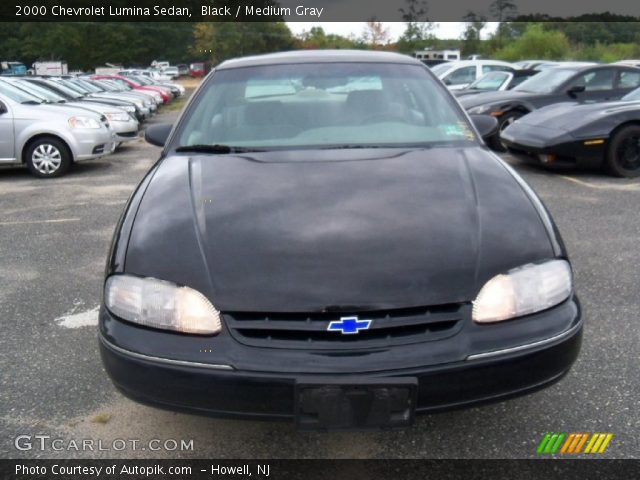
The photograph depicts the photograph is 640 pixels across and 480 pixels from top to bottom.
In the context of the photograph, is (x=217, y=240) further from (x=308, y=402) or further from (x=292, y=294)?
(x=308, y=402)

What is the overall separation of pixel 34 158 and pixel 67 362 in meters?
6.68

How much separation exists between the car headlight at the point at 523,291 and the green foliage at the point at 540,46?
1672 inches

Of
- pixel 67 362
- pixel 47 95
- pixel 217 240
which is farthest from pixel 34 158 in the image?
pixel 217 240

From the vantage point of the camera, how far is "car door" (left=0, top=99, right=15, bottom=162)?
877cm

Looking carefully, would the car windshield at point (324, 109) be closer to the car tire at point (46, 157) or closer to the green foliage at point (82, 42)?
the car tire at point (46, 157)

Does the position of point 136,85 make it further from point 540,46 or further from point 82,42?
point 82,42

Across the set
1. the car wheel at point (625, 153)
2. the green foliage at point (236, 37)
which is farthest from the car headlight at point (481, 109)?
the green foliage at point (236, 37)

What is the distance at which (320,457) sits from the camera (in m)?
2.38

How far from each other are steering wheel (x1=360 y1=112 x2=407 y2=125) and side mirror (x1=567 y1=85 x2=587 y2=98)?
7.82 meters

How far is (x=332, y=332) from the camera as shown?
195cm

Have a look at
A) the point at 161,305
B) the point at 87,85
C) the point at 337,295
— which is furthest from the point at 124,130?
the point at 337,295

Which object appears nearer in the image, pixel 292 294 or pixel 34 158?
pixel 292 294

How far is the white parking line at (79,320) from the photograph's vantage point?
3.61m

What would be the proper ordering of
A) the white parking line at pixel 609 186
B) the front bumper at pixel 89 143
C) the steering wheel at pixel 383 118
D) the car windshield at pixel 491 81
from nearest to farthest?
the steering wheel at pixel 383 118 → the white parking line at pixel 609 186 → the front bumper at pixel 89 143 → the car windshield at pixel 491 81
